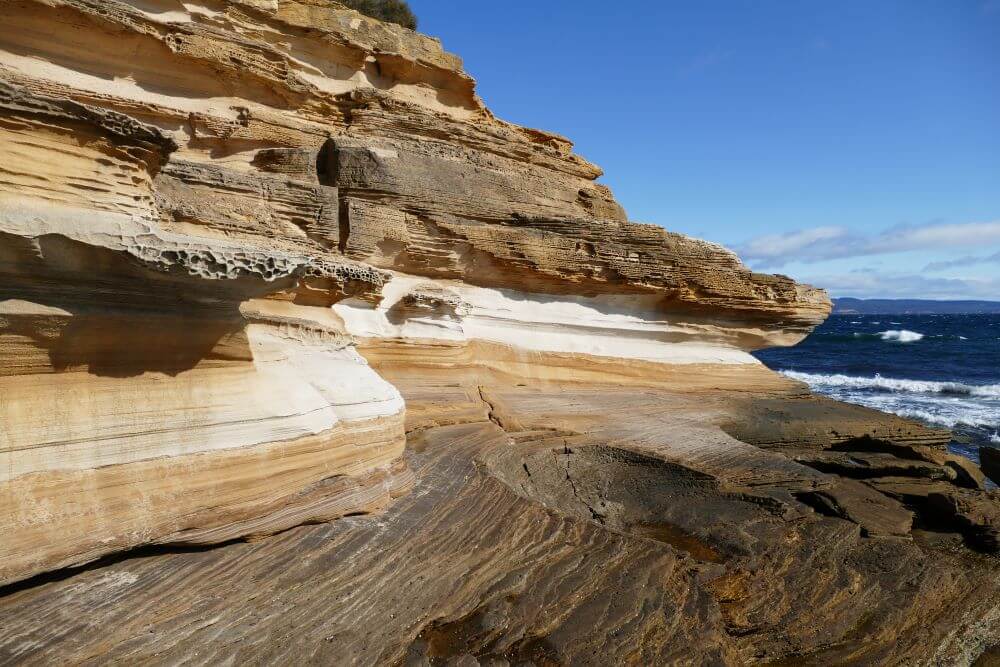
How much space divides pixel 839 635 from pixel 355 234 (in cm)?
630

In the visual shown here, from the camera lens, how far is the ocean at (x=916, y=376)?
47.3ft

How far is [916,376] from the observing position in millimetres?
22703

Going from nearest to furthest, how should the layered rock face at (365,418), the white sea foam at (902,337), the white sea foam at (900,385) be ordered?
1. the layered rock face at (365,418)
2. the white sea foam at (900,385)
3. the white sea foam at (902,337)

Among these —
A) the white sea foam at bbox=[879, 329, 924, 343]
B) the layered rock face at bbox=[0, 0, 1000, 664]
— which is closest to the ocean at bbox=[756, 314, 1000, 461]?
the white sea foam at bbox=[879, 329, 924, 343]

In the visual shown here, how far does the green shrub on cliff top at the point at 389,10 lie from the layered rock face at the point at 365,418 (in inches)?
271

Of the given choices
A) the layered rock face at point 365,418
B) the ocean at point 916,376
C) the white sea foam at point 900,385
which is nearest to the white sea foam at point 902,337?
the ocean at point 916,376

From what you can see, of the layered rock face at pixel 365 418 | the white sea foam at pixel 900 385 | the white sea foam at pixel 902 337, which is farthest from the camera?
the white sea foam at pixel 902 337

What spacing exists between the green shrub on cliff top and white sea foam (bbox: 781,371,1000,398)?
53.5 ft

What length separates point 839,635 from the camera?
365cm

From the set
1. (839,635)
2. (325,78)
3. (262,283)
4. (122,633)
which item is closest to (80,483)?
(122,633)

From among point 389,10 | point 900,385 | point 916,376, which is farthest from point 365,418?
point 916,376

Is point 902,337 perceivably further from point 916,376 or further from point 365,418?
point 365,418

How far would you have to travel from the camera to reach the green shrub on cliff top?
48.6ft

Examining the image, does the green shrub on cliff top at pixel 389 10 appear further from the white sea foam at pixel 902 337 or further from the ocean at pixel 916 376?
the white sea foam at pixel 902 337
